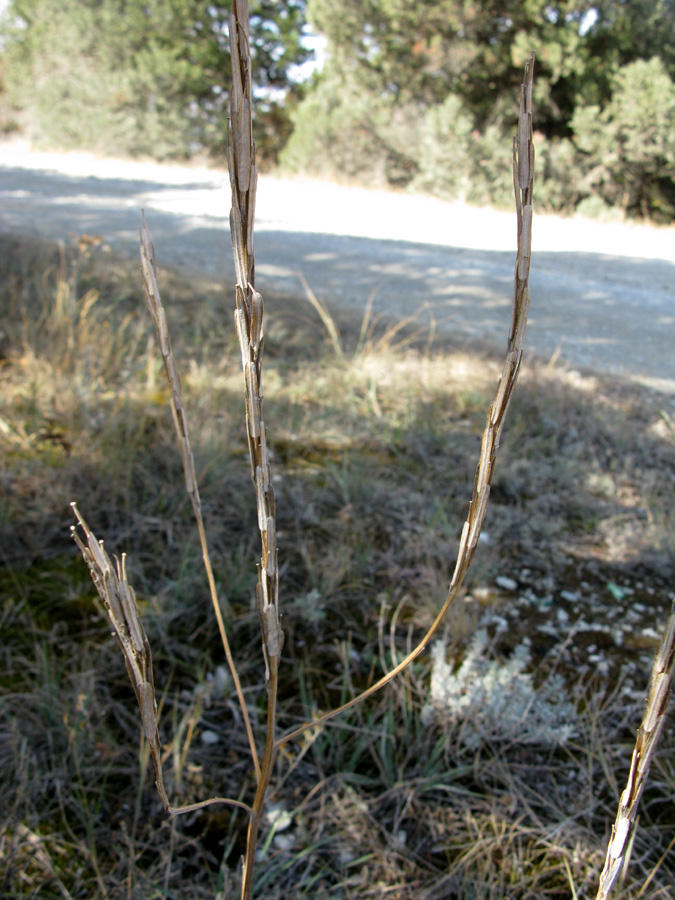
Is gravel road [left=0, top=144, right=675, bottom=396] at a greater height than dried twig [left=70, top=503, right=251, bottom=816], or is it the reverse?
gravel road [left=0, top=144, right=675, bottom=396]

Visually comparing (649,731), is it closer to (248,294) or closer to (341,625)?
(248,294)

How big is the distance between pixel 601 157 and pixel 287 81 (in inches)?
342

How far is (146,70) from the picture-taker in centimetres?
1680

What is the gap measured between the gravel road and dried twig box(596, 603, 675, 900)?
10.8ft

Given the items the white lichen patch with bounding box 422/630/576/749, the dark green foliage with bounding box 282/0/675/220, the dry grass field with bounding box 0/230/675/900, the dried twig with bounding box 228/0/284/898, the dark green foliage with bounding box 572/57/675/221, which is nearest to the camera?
the dried twig with bounding box 228/0/284/898

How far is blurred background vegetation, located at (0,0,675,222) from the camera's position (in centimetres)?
1241

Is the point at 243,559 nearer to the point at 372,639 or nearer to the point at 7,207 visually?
the point at 372,639

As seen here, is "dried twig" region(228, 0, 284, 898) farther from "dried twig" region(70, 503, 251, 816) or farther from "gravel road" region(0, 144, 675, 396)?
"gravel road" region(0, 144, 675, 396)

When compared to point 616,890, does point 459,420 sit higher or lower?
higher

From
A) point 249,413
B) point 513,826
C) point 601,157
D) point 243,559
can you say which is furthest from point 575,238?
point 249,413

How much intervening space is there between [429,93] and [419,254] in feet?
30.7

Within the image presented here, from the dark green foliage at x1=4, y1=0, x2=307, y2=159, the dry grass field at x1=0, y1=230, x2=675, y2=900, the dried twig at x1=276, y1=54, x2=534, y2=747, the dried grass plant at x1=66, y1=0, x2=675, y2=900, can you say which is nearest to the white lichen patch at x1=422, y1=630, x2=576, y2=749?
the dry grass field at x1=0, y1=230, x2=675, y2=900

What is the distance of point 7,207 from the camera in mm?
7590

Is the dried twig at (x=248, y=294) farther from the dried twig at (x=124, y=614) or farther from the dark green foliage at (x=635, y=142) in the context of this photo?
the dark green foliage at (x=635, y=142)
